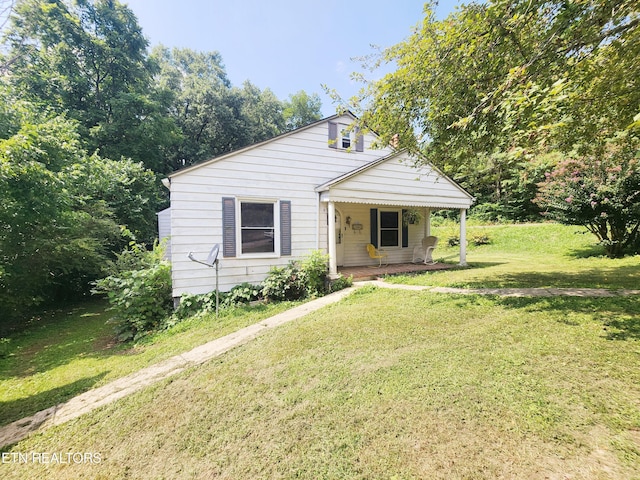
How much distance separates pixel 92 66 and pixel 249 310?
19344mm

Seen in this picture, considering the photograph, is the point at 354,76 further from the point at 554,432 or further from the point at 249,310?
the point at 554,432

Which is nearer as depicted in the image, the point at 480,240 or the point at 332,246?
the point at 332,246

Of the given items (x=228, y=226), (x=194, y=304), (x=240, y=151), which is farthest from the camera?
(x=240, y=151)

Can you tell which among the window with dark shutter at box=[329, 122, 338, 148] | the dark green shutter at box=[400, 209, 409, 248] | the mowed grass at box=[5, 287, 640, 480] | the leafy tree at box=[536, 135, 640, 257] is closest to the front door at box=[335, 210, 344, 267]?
the window with dark shutter at box=[329, 122, 338, 148]

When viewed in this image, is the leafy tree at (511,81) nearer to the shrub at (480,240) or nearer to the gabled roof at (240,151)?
the gabled roof at (240,151)

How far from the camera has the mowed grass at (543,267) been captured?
21.0 feet

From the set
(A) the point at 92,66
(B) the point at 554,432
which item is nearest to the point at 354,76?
(B) the point at 554,432

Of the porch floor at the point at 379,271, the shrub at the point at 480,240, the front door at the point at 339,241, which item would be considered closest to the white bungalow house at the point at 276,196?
the porch floor at the point at 379,271

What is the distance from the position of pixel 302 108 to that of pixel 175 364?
99.5 ft

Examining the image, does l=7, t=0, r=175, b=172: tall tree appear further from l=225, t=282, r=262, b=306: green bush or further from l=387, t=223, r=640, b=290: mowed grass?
l=387, t=223, r=640, b=290: mowed grass

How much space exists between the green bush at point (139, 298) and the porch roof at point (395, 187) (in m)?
4.69

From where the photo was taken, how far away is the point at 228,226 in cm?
680

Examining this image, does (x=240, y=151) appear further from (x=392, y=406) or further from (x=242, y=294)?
(x=392, y=406)

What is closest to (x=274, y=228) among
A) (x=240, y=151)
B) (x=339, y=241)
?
(x=240, y=151)
